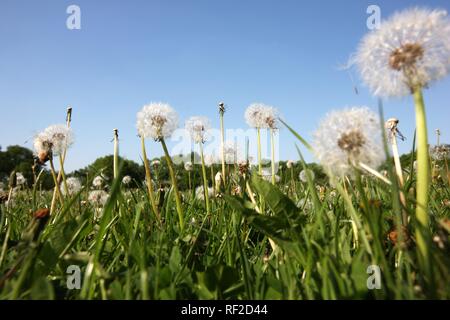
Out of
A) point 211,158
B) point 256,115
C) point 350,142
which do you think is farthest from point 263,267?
point 211,158

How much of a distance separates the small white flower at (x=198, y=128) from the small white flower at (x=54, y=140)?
3.42 ft

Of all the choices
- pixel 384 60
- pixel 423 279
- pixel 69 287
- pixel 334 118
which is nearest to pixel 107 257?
pixel 69 287

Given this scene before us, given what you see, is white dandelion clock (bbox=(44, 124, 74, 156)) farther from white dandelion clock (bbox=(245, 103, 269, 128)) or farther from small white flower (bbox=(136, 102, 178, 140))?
white dandelion clock (bbox=(245, 103, 269, 128))

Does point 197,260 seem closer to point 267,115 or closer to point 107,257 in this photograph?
point 107,257

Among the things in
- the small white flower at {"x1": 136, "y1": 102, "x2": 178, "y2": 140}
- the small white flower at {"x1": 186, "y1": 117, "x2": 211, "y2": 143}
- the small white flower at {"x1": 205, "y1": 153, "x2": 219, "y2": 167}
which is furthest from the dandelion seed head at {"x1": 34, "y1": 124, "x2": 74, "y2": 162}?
the small white flower at {"x1": 205, "y1": 153, "x2": 219, "y2": 167}

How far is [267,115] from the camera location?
10.5 feet

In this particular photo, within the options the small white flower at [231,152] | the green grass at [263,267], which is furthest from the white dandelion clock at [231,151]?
the green grass at [263,267]

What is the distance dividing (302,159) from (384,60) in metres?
0.54

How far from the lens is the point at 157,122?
242cm

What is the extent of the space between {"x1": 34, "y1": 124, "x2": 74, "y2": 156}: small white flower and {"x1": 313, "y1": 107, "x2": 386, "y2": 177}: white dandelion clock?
85.5 inches

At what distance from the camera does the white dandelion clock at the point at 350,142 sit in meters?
1.35

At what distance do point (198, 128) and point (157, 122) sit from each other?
0.91 m

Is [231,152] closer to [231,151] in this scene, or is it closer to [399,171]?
[231,151]
